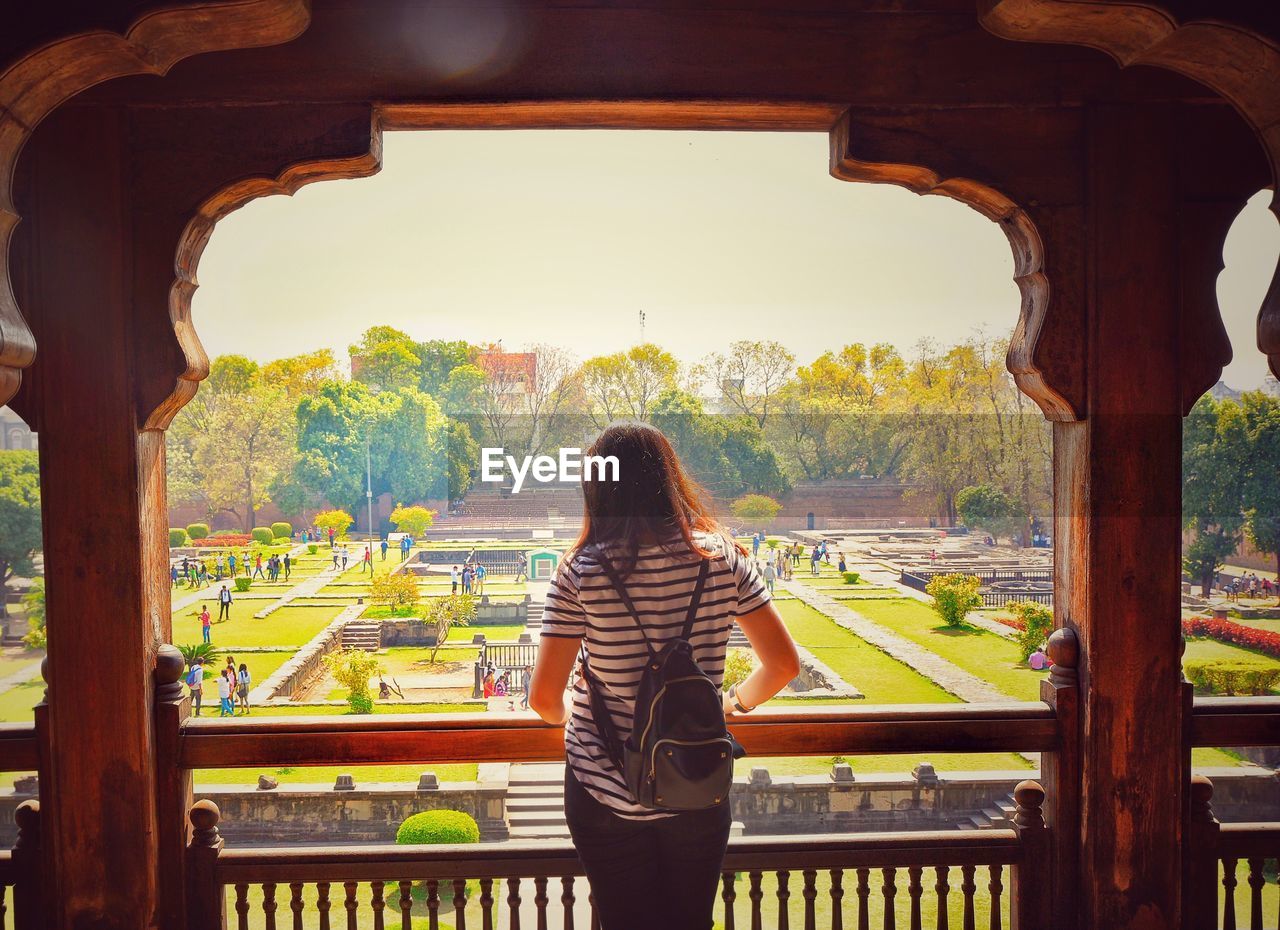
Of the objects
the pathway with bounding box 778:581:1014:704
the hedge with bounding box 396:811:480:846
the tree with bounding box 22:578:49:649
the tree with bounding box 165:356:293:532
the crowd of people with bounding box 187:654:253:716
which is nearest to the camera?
the tree with bounding box 22:578:49:649

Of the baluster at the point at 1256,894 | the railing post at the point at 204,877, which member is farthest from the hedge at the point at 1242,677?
the railing post at the point at 204,877

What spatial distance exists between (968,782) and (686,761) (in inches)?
258

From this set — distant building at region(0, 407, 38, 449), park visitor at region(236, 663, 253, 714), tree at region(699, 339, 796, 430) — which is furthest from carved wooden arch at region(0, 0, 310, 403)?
park visitor at region(236, 663, 253, 714)

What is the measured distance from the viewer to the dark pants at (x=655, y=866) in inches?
44.7

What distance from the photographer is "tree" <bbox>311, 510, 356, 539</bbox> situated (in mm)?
4480

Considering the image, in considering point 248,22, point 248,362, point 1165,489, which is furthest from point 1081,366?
point 248,362

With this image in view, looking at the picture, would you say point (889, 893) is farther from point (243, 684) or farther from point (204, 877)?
point (243, 684)

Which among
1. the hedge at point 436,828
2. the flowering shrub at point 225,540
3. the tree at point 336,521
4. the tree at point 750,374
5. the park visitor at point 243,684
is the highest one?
the tree at point 750,374

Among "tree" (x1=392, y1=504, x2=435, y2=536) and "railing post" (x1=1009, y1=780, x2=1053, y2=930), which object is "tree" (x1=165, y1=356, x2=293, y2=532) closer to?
"tree" (x1=392, y1=504, x2=435, y2=536)

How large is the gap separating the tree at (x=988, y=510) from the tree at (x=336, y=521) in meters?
3.19

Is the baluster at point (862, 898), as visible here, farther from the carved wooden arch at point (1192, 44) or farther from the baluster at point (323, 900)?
the carved wooden arch at point (1192, 44)

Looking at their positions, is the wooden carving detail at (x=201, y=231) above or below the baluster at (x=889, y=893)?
above

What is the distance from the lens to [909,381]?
402cm

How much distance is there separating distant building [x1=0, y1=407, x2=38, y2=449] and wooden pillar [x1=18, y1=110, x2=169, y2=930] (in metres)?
0.14
